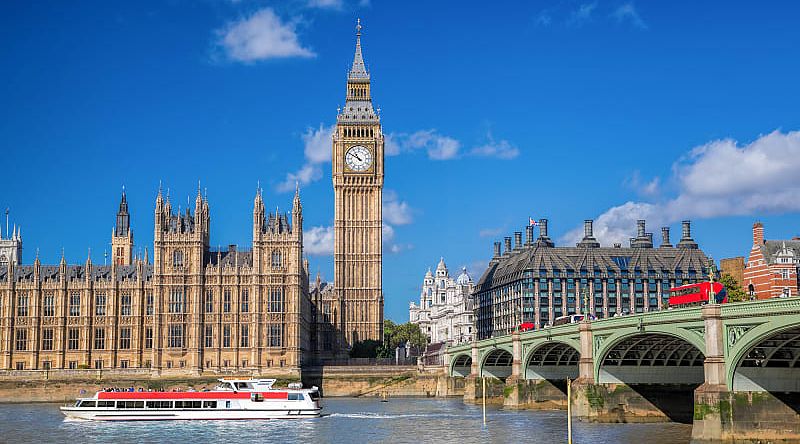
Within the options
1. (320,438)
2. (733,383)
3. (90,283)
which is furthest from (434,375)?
(733,383)

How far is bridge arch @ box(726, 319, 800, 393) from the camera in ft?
187

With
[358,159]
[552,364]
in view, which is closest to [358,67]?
[358,159]

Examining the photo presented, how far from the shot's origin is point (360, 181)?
169000 millimetres

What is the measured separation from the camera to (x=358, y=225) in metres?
168

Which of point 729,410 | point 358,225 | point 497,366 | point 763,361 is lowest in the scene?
point 729,410

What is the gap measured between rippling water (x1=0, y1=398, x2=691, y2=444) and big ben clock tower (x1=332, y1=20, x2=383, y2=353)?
203 ft

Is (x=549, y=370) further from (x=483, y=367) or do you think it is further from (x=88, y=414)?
(x=88, y=414)

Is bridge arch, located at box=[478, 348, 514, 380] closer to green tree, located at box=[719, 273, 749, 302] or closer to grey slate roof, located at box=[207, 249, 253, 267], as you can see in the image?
green tree, located at box=[719, 273, 749, 302]

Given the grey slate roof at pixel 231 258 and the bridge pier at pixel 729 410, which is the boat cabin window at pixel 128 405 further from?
the bridge pier at pixel 729 410

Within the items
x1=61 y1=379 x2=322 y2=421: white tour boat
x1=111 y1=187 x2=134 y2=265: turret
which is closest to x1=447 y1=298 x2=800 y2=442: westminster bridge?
x1=61 y1=379 x2=322 y2=421: white tour boat

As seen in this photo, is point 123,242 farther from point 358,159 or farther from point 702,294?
point 702,294

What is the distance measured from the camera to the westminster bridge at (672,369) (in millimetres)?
58094

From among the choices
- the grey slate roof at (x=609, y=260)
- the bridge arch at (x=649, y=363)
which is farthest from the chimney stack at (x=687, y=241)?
the bridge arch at (x=649, y=363)

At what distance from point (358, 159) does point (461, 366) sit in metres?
41.1
